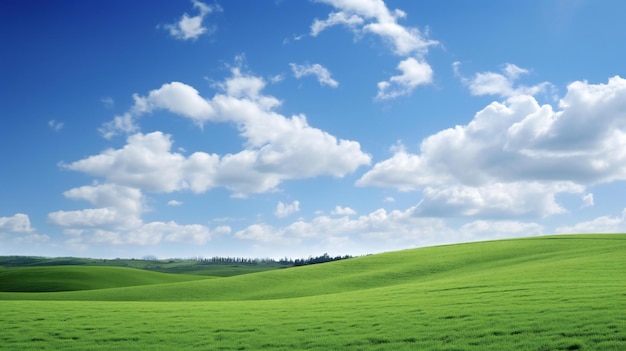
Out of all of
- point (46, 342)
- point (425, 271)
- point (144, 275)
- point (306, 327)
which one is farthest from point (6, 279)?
point (306, 327)

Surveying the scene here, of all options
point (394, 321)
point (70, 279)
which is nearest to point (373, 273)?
point (394, 321)

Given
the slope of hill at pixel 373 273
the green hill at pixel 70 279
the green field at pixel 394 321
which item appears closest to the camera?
the green field at pixel 394 321

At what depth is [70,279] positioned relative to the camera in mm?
83438

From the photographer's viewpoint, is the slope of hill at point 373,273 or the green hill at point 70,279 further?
the green hill at point 70,279

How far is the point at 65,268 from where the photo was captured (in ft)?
307

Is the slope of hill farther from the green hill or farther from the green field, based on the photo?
the green hill

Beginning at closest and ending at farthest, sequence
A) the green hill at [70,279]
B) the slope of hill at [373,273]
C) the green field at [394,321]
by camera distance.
Result: the green field at [394,321] < the slope of hill at [373,273] < the green hill at [70,279]

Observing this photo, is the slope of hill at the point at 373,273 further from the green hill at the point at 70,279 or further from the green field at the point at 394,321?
the green hill at the point at 70,279

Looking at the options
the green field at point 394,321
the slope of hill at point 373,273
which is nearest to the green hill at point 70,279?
the slope of hill at point 373,273

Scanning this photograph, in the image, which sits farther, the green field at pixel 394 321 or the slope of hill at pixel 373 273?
the slope of hill at pixel 373 273

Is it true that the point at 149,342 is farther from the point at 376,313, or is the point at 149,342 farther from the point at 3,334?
the point at 376,313

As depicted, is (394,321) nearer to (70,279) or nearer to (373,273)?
(373,273)

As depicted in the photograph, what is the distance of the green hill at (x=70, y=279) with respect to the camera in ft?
259

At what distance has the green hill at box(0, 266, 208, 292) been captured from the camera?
7904cm
